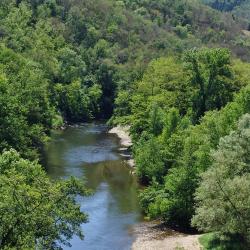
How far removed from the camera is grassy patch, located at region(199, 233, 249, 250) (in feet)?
155

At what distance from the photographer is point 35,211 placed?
34625 millimetres

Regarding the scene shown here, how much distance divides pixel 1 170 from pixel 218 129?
1050 inches

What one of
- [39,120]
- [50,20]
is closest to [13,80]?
[39,120]

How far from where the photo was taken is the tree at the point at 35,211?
33344 millimetres

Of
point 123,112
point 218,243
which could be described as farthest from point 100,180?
point 123,112

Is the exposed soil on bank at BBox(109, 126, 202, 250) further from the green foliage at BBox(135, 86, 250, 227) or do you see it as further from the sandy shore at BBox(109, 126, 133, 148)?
the sandy shore at BBox(109, 126, 133, 148)

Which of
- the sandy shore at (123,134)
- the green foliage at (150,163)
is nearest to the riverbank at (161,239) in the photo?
the green foliage at (150,163)

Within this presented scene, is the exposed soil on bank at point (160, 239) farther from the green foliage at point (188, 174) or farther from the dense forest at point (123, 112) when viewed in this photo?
the green foliage at point (188, 174)

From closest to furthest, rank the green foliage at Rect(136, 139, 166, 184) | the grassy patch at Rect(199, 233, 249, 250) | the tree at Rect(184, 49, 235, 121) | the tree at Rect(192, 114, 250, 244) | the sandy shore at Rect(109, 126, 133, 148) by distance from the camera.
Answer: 1. the tree at Rect(192, 114, 250, 244)
2. the grassy patch at Rect(199, 233, 249, 250)
3. the green foliage at Rect(136, 139, 166, 184)
4. the tree at Rect(184, 49, 235, 121)
5. the sandy shore at Rect(109, 126, 133, 148)

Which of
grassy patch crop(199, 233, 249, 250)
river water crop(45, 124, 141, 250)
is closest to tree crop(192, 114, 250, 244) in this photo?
grassy patch crop(199, 233, 249, 250)

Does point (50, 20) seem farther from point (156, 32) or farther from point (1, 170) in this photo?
point (1, 170)

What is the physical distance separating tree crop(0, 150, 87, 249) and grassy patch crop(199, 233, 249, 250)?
14.9 metres

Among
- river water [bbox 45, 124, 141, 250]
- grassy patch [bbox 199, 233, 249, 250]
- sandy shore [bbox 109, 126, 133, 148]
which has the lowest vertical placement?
sandy shore [bbox 109, 126, 133, 148]

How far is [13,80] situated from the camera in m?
77.6
